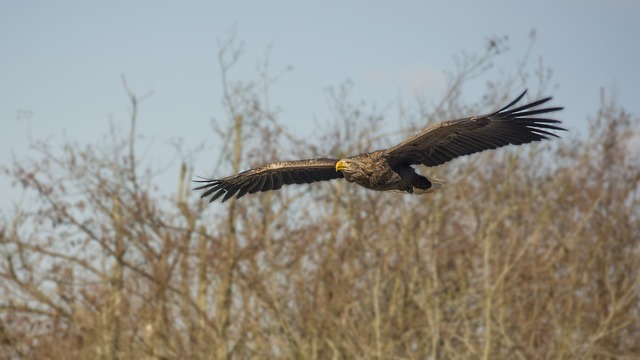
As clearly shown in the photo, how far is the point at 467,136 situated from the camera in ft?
35.4

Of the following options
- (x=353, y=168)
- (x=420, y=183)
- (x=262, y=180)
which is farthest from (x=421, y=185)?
(x=262, y=180)

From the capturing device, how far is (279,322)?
19594mm

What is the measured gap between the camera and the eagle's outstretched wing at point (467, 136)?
1025 cm

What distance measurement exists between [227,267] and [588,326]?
7948mm

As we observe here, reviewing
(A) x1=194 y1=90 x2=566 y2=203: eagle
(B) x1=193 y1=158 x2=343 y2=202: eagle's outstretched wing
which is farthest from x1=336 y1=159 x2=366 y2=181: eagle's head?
(B) x1=193 y1=158 x2=343 y2=202: eagle's outstretched wing

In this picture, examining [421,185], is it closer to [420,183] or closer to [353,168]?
[420,183]

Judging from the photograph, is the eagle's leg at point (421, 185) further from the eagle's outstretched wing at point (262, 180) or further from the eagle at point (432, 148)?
the eagle's outstretched wing at point (262, 180)

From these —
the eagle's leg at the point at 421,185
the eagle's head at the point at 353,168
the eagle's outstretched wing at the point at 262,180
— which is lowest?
the eagle's leg at the point at 421,185

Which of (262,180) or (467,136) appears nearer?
(467,136)

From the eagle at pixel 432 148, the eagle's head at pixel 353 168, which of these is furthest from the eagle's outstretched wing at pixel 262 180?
the eagle's head at pixel 353 168

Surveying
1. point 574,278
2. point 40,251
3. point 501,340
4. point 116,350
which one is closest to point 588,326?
point 574,278

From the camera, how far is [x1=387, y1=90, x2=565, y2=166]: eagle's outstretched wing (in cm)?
1025

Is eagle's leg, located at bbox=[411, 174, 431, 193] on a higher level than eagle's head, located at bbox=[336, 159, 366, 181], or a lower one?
lower

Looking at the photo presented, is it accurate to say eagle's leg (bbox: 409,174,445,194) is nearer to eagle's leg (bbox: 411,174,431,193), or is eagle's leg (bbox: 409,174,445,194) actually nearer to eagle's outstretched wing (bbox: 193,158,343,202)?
eagle's leg (bbox: 411,174,431,193)
